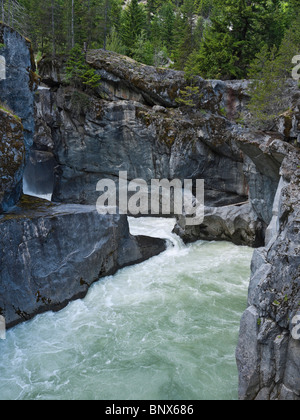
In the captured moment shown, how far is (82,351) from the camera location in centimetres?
1005

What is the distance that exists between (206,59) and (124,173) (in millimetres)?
12828

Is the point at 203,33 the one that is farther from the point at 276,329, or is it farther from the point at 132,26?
the point at 276,329

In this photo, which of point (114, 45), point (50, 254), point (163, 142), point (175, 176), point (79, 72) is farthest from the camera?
point (114, 45)

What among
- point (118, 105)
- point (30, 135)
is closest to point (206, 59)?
point (118, 105)

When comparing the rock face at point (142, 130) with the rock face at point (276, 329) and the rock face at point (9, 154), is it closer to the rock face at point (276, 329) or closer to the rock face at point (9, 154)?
the rock face at point (9, 154)

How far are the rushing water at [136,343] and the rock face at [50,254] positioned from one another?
2.08 ft

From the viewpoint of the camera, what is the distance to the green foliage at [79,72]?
22.8 meters

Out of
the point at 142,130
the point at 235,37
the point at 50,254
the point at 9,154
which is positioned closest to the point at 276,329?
the point at 50,254

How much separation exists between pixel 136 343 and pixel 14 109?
11211 mm

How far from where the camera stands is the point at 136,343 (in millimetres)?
10406

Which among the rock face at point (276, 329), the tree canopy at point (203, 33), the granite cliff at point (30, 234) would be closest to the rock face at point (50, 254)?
the granite cliff at point (30, 234)

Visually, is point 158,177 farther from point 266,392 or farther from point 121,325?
point 266,392

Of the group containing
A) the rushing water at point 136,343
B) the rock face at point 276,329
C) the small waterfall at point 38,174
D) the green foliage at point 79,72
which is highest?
the green foliage at point 79,72

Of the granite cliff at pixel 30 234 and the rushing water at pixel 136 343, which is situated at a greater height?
the granite cliff at pixel 30 234
